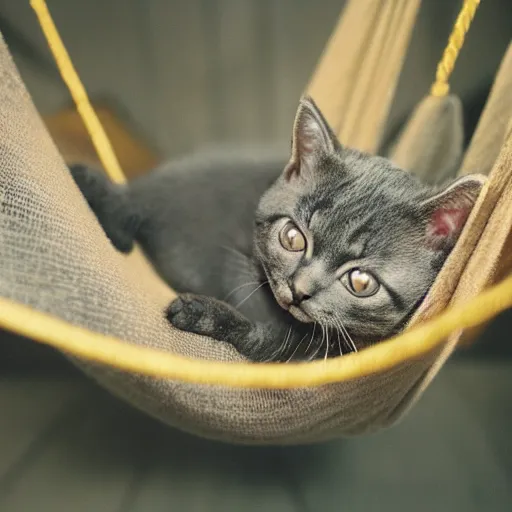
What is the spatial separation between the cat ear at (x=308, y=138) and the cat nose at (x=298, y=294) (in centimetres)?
19

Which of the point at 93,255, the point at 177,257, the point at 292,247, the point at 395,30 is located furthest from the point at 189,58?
the point at 93,255

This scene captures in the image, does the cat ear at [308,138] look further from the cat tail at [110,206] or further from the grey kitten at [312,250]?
the cat tail at [110,206]

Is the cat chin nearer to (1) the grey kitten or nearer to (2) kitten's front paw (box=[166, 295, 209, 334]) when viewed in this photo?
(1) the grey kitten

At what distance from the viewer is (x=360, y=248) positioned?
0.71 meters

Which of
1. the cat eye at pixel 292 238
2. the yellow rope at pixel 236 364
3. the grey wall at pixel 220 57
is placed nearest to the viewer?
the yellow rope at pixel 236 364

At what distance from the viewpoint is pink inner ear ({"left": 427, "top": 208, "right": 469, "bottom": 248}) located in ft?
2.22

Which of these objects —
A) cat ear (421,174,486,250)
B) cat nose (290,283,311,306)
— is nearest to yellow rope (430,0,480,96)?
cat ear (421,174,486,250)

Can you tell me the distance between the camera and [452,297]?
613mm

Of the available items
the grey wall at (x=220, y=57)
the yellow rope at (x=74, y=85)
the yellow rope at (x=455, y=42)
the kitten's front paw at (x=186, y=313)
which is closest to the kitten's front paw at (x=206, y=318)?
the kitten's front paw at (x=186, y=313)

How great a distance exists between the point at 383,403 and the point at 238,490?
18.8 inches

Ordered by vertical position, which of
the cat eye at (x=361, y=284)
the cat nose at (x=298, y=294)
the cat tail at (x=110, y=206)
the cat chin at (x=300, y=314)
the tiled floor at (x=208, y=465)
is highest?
the cat eye at (x=361, y=284)

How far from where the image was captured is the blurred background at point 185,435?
1.05 meters

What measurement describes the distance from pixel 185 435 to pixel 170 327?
1.72 ft

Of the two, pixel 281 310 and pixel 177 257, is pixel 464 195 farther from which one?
pixel 177 257
